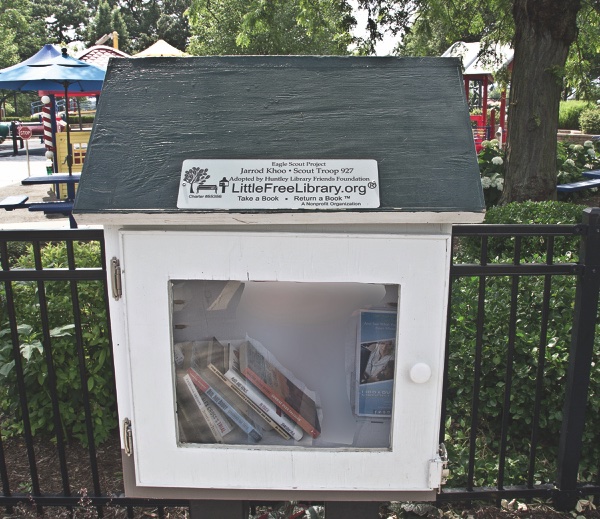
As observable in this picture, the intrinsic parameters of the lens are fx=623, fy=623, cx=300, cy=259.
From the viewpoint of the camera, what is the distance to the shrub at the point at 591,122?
2145 centimetres

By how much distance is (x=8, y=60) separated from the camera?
3544cm

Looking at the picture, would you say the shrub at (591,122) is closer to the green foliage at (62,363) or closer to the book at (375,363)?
the green foliage at (62,363)

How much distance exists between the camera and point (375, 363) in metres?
2.03

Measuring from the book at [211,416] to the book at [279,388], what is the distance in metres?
0.16

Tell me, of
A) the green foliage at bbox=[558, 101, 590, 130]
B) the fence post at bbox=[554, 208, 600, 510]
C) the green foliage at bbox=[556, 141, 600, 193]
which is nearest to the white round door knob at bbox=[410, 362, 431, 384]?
the fence post at bbox=[554, 208, 600, 510]

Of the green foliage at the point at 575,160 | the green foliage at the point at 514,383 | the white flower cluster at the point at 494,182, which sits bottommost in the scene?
the green foliage at the point at 514,383

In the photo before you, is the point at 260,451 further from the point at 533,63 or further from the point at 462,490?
the point at 533,63

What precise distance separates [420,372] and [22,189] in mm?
13601

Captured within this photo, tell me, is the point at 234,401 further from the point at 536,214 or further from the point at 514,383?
the point at 536,214

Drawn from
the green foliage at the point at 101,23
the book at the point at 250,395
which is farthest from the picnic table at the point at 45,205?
the green foliage at the point at 101,23

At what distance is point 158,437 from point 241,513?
1.53ft

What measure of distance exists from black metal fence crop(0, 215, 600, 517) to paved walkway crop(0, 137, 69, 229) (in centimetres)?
570

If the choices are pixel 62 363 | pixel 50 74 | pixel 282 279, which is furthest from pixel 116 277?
pixel 50 74

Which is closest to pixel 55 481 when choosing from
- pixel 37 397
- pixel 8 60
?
pixel 37 397
